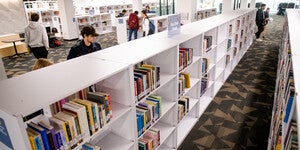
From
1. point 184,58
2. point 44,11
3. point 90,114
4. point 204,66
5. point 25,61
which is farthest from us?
point 44,11

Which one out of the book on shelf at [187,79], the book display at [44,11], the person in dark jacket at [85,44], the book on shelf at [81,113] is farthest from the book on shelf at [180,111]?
the book display at [44,11]

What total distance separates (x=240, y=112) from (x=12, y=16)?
12.2 meters

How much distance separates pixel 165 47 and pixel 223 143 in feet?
5.82

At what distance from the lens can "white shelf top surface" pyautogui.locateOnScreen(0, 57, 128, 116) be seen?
126 cm

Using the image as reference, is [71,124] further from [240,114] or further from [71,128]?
[240,114]

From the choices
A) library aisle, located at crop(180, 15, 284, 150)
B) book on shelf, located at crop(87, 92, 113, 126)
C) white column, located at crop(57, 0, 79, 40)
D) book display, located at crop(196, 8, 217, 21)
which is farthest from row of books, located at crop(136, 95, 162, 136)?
white column, located at crop(57, 0, 79, 40)

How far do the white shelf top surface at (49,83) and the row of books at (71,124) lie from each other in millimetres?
202

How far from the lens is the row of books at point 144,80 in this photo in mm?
2166

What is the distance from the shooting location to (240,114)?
157 inches

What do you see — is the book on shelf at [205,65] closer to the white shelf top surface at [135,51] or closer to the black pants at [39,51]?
the white shelf top surface at [135,51]

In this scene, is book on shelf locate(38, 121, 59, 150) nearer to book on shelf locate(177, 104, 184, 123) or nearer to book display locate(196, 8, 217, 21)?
book on shelf locate(177, 104, 184, 123)

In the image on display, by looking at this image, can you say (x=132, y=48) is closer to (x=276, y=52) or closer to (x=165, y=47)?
(x=165, y=47)

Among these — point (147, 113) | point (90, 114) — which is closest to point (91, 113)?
point (90, 114)

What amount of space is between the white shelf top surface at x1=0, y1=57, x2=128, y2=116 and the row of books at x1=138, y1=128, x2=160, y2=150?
39.2 inches
